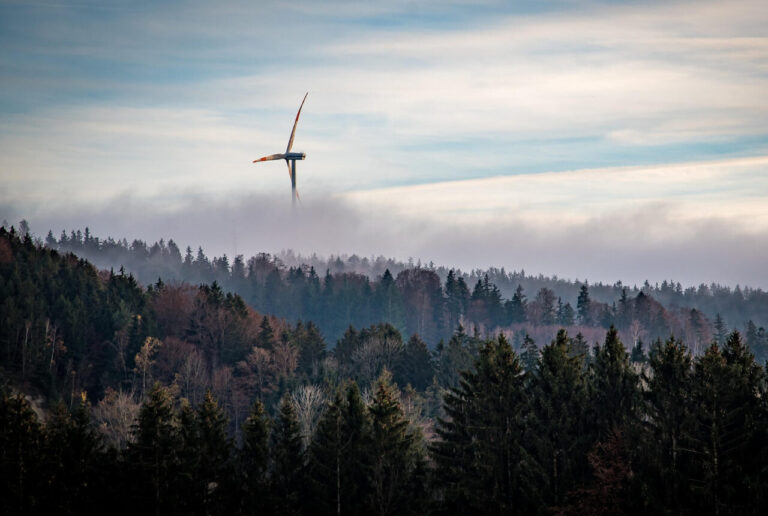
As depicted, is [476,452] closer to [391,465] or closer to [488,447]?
[488,447]

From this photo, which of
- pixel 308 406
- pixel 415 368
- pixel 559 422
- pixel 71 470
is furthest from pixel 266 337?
pixel 559 422

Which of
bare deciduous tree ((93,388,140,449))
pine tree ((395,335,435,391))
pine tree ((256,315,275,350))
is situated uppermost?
pine tree ((256,315,275,350))

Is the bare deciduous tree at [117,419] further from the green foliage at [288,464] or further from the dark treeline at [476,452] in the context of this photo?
the green foliage at [288,464]

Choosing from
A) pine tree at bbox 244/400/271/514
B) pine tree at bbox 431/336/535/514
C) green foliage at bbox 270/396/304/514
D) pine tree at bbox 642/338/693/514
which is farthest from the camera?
green foliage at bbox 270/396/304/514

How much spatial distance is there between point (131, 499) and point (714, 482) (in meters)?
38.0

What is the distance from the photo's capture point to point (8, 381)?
115625 millimetres

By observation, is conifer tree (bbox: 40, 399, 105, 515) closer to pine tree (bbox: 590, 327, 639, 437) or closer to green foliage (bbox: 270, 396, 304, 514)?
green foliage (bbox: 270, 396, 304, 514)

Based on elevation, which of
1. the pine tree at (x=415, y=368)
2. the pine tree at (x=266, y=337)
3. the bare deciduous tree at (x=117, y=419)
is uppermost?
the pine tree at (x=266, y=337)

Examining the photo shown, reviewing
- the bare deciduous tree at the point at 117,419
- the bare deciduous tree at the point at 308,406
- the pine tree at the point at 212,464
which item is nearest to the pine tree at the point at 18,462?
the pine tree at the point at 212,464

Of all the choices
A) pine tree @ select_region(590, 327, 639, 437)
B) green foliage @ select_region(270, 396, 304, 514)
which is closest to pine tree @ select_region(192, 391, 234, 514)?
green foliage @ select_region(270, 396, 304, 514)

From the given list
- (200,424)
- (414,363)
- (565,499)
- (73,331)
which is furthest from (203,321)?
(565,499)

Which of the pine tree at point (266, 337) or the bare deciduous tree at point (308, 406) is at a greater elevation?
the pine tree at point (266, 337)

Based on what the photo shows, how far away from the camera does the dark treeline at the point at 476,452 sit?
6009 cm

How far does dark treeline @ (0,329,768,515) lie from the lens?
2366 inches
